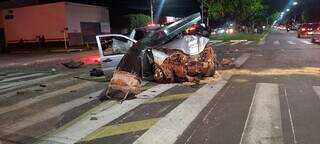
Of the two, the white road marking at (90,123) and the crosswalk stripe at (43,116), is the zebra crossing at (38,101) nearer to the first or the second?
the crosswalk stripe at (43,116)

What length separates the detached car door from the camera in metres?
11.7

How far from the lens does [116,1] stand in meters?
56.5

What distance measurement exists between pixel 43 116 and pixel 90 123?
55.1 inches

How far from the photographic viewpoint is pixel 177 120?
7.19 m

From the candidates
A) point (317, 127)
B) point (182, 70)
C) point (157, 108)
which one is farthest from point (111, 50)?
point (317, 127)

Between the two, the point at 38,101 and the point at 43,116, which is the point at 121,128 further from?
the point at 38,101

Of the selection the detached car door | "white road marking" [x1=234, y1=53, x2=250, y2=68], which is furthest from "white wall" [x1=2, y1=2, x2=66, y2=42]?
the detached car door

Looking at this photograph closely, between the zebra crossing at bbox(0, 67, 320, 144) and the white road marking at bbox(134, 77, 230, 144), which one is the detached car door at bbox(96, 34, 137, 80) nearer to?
the zebra crossing at bbox(0, 67, 320, 144)

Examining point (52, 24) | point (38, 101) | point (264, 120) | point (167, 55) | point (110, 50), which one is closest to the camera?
point (264, 120)

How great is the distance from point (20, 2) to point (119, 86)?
41187 millimetres

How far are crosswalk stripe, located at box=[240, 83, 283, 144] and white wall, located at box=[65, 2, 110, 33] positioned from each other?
32882 mm

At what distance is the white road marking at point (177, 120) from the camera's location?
20.2ft

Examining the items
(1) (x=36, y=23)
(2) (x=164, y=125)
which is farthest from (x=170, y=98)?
(1) (x=36, y=23)

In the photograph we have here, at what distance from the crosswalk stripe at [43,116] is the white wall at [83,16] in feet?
103
